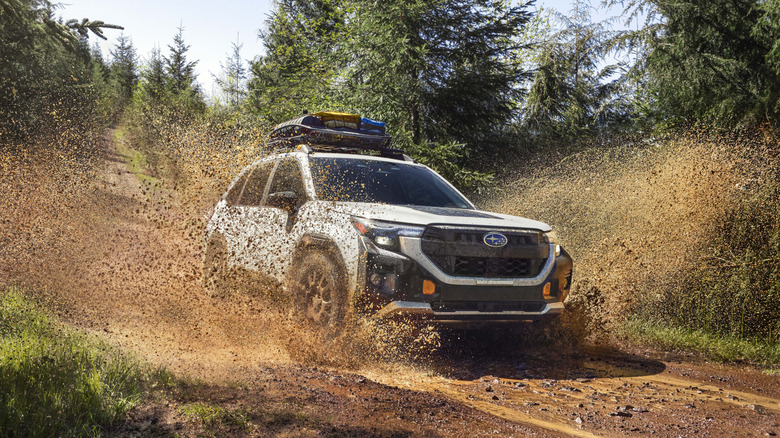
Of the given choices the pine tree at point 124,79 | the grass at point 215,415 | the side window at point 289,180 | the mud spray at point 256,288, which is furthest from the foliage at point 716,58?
the pine tree at point 124,79

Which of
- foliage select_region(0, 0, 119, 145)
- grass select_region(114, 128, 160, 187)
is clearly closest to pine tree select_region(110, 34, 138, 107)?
grass select_region(114, 128, 160, 187)

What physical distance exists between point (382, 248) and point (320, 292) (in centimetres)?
74

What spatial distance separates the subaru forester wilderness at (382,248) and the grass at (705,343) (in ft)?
6.89

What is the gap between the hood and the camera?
4.86 m

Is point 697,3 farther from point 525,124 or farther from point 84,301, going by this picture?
point 84,301

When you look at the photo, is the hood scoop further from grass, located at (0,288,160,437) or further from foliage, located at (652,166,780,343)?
foliage, located at (652,166,780,343)

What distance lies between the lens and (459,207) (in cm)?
610

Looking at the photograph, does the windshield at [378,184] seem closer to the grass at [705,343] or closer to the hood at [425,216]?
the hood at [425,216]

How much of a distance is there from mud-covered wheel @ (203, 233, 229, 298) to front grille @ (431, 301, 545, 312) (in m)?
2.47

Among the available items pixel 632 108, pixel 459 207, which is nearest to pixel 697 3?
pixel 632 108

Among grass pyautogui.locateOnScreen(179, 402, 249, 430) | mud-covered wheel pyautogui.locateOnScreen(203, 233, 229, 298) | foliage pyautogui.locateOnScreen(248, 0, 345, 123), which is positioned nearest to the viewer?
grass pyautogui.locateOnScreen(179, 402, 249, 430)

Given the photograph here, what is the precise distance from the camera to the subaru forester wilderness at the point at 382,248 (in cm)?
470

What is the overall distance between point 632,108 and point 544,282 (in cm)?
1106

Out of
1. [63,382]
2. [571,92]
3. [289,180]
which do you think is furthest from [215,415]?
[571,92]
